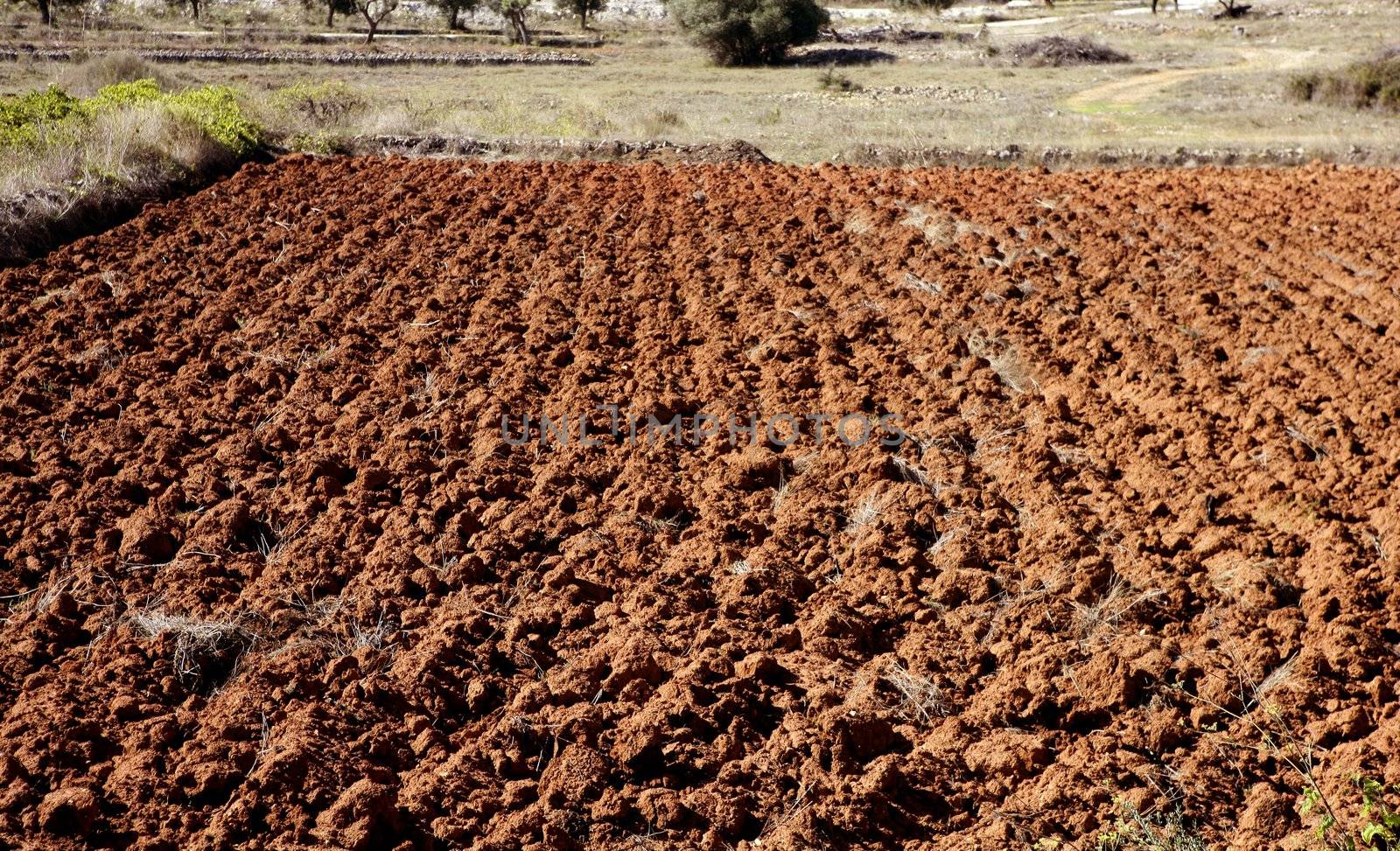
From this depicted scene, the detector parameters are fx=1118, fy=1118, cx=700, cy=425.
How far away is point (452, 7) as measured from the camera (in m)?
43.9

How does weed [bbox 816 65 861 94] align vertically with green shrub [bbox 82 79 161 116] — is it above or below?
above

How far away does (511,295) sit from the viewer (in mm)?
9773

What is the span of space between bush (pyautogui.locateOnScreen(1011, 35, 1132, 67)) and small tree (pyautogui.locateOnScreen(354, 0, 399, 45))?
67.4 ft

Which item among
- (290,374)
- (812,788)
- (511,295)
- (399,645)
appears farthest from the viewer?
(511,295)

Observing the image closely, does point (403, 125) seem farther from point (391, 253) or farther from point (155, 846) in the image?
point (155, 846)

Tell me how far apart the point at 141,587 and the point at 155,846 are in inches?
76.4

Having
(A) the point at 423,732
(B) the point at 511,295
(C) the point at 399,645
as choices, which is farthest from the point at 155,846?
(B) the point at 511,295

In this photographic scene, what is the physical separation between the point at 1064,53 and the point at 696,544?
3046 cm

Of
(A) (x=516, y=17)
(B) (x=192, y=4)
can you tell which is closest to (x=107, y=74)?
(A) (x=516, y=17)

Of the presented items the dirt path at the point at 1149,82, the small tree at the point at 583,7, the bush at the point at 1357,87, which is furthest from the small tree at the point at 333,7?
the bush at the point at 1357,87

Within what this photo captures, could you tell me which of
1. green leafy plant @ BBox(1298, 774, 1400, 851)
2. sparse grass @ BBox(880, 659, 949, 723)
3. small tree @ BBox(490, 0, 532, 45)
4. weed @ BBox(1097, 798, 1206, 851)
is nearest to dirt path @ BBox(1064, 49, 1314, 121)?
sparse grass @ BBox(880, 659, 949, 723)

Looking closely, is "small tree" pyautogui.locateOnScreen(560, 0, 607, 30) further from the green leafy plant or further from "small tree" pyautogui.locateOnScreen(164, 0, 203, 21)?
the green leafy plant

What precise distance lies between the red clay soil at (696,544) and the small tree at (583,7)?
37579 mm

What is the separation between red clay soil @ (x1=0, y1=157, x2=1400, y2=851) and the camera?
448 centimetres
